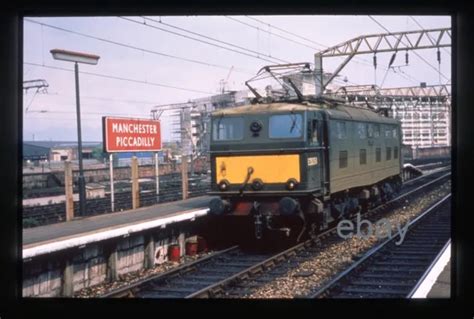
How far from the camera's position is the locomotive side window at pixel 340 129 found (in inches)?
315

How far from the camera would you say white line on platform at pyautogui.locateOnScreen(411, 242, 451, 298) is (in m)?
4.88

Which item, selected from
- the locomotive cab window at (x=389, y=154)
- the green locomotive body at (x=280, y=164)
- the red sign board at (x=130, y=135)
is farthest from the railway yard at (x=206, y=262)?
the locomotive cab window at (x=389, y=154)

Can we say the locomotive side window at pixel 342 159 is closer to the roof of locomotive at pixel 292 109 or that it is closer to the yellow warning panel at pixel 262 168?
the roof of locomotive at pixel 292 109

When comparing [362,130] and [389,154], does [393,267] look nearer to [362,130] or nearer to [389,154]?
[362,130]

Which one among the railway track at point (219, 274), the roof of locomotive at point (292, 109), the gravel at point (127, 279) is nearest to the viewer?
the railway track at point (219, 274)

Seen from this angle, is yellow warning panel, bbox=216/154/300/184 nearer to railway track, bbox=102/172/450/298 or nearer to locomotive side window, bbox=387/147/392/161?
railway track, bbox=102/172/450/298

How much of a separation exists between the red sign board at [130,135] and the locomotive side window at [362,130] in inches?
121

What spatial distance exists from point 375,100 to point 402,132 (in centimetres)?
167

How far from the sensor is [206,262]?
698cm

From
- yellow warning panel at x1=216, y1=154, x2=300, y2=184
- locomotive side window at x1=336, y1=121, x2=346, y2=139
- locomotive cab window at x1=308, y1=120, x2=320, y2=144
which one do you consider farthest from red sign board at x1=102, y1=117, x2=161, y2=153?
locomotive side window at x1=336, y1=121, x2=346, y2=139

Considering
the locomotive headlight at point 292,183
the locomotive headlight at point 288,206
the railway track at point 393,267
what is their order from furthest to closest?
1. the locomotive headlight at point 292,183
2. the locomotive headlight at point 288,206
3. the railway track at point 393,267

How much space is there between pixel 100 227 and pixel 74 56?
2.18 m
